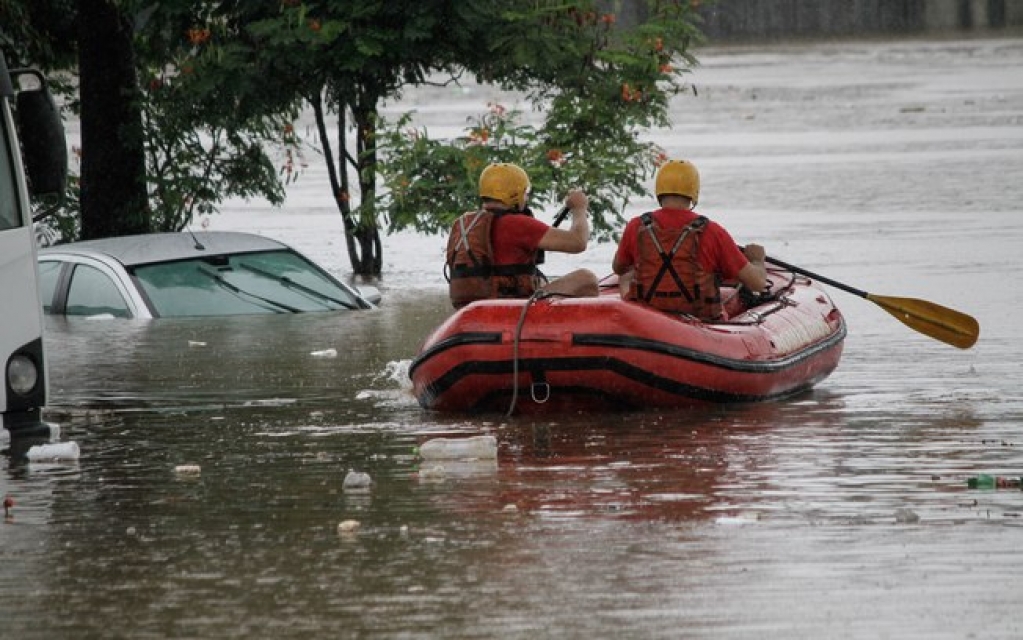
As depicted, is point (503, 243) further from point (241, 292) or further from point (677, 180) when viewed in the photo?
point (241, 292)

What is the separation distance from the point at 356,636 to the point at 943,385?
8.19 m

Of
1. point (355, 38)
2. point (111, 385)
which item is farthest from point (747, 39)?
point (111, 385)

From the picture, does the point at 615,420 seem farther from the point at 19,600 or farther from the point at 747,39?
the point at 747,39

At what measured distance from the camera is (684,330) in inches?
555

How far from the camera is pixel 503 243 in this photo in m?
15.0

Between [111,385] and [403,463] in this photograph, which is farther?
[111,385]

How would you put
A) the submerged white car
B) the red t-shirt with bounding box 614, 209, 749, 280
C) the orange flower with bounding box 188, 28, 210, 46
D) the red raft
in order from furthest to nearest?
1. the orange flower with bounding box 188, 28, 210, 46
2. the submerged white car
3. the red t-shirt with bounding box 614, 209, 749, 280
4. the red raft

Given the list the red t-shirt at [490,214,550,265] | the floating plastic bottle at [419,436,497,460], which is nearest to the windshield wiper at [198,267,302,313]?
the red t-shirt at [490,214,550,265]

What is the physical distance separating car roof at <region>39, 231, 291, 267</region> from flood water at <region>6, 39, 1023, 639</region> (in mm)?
559

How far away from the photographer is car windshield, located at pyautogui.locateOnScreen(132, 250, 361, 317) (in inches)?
754

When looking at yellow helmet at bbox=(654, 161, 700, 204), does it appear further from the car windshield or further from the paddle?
the car windshield

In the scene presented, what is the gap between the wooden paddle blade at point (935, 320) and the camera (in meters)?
16.2

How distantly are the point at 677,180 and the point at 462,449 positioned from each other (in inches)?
120

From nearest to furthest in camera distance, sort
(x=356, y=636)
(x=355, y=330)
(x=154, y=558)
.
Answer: (x=356, y=636), (x=154, y=558), (x=355, y=330)
